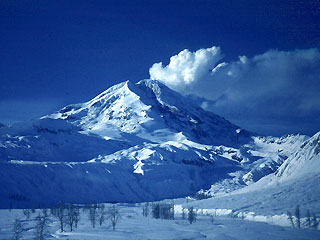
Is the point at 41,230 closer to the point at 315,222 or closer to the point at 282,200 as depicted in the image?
the point at 315,222

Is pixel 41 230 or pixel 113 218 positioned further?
pixel 113 218

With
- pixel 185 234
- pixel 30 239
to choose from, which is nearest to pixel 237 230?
pixel 185 234

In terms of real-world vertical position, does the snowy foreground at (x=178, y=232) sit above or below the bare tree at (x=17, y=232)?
below

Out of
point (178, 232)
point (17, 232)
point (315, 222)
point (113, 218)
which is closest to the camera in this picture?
point (17, 232)

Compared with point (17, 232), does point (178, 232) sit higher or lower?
lower

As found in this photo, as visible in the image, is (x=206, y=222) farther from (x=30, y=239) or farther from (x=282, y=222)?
(x=30, y=239)

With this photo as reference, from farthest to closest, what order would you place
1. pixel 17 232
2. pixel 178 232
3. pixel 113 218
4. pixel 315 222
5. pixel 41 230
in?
1. pixel 113 218
2. pixel 315 222
3. pixel 178 232
4. pixel 17 232
5. pixel 41 230

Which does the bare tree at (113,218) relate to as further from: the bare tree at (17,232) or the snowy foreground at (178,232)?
the bare tree at (17,232)

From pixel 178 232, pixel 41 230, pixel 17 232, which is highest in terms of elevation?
pixel 41 230

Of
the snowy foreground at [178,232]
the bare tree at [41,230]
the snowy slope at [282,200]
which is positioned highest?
the snowy slope at [282,200]

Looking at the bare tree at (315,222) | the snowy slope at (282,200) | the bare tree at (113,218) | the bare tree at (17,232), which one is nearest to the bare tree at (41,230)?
the bare tree at (17,232)

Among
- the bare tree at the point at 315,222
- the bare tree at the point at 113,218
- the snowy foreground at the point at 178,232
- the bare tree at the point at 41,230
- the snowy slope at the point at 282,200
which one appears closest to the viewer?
the bare tree at the point at 41,230

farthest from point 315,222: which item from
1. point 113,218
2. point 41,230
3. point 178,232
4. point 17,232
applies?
point 17,232

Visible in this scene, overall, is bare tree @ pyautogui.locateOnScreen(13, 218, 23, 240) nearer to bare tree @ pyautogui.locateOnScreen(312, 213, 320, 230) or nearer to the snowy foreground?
the snowy foreground
